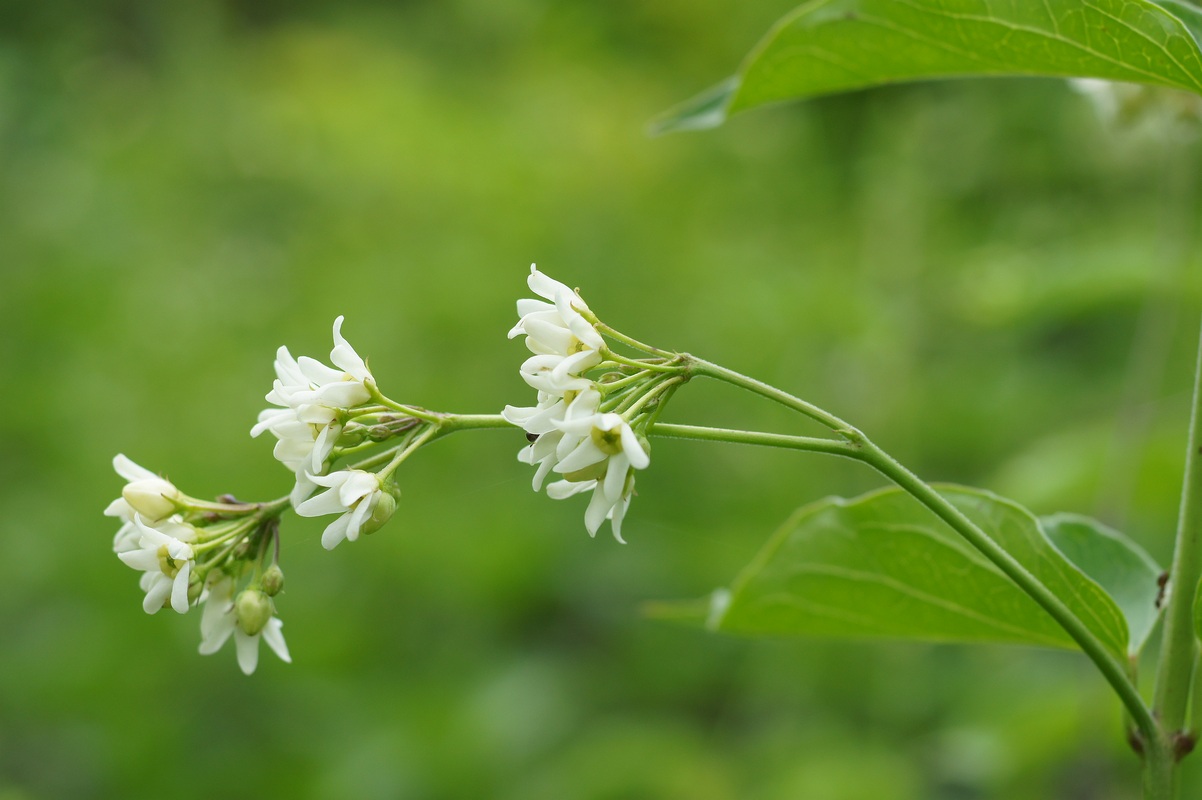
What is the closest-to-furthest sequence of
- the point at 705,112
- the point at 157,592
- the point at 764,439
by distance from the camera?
1. the point at 764,439
2. the point at 157,592
3. the point at 705,112

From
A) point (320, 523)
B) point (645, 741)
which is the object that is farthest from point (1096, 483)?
point (320, 523)

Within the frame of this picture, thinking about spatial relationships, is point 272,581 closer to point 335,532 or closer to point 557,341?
point 335,532

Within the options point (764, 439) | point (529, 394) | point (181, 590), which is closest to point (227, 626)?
point (181, 590)

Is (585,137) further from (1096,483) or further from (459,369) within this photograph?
(1096,483)

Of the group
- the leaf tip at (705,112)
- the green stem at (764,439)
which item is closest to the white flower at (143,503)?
the green stem at (764,439)

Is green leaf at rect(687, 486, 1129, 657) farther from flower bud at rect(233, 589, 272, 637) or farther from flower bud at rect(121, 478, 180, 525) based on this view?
flower bud at rect(121, 478, 180, 525)

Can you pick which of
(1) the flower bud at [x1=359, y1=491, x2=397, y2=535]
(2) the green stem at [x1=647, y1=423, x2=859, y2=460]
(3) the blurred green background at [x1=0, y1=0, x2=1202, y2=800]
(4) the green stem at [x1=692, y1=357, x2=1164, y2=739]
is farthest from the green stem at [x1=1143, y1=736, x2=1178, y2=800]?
(3) the blurred green background at [x1=0, y1=0, x2=1202, y2=800]
